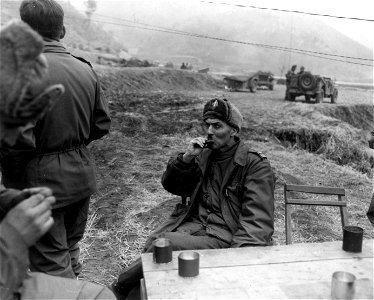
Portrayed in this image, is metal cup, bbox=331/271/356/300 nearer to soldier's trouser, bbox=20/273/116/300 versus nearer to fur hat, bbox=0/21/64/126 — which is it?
soldier's trouser, bbox=20/273/116/300

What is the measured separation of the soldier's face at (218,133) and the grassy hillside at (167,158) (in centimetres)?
155

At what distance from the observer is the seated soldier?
1.21 m

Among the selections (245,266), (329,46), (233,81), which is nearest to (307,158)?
(245,266)

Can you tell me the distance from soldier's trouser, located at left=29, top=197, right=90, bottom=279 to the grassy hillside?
1.07 metres

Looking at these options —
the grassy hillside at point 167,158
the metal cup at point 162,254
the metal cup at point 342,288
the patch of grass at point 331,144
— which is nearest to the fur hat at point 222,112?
the metal cup at point 162,254

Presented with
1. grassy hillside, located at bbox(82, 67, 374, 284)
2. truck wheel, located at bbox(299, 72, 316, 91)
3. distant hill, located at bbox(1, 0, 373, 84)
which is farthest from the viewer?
distant hill, located at bbox(1, 0, 373, 84)

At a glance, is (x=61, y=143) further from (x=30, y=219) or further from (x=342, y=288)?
(x=342, y=288)

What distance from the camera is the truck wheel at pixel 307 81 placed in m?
18.3

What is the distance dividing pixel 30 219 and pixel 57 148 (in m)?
1.14

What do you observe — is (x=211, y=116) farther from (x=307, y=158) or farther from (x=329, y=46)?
(x=329, y=46)

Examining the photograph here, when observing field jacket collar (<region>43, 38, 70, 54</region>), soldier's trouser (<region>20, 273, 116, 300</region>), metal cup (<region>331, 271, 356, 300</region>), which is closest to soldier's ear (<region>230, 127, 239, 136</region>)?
field jacket collar (<region>43, 38, 70, 54</region>)

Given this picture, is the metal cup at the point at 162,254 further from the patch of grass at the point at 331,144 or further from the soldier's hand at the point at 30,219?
the patch of grass at the point at 331,144

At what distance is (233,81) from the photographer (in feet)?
78.6

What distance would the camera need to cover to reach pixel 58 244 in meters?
2.55
